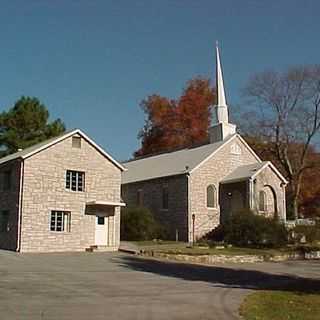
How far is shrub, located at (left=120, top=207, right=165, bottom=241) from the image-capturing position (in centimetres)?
4103

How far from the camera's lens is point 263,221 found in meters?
37.5

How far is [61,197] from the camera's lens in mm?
35375

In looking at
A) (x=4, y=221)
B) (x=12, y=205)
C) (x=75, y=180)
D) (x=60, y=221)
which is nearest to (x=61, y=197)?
(x=60, y=221)

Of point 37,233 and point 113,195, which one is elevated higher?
point 113,195

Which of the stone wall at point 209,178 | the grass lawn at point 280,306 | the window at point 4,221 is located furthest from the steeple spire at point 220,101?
the grass lawn at point 280,306

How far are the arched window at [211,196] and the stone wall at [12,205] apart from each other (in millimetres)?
14629

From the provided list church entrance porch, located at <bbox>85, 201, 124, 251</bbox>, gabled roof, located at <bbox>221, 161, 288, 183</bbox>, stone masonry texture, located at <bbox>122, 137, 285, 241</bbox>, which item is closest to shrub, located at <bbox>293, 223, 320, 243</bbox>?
stone masonry texture, located at <bbox>122, 137, 285, 241</bbox>

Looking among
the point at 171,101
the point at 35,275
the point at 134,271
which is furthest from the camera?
the point at 171,101

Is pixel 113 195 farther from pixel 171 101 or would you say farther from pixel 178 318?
pixel 171 101

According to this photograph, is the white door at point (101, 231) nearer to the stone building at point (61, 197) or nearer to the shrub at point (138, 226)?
the stone building at point (61, 197)

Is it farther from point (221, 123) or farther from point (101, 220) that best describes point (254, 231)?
point (221, 123)

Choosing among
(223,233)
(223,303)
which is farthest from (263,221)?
(223,303)

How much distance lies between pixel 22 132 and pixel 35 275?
1565 inches

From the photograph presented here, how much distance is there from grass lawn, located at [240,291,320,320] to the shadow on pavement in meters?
1.83
